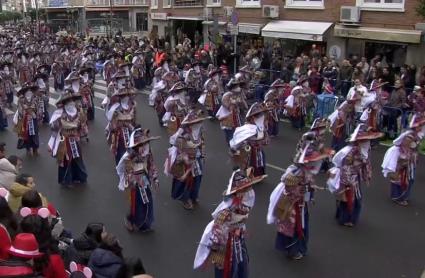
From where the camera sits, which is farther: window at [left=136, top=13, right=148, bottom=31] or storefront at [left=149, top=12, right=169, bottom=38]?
window at [left=136, top=13, right=148, bottom=31]

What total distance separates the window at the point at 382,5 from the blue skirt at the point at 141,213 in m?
13.5

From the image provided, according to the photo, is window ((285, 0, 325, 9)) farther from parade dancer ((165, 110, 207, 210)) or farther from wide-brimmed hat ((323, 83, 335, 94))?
parade dancer ((165, 110, 207, 210))

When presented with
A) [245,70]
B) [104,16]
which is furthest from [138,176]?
[104,16]

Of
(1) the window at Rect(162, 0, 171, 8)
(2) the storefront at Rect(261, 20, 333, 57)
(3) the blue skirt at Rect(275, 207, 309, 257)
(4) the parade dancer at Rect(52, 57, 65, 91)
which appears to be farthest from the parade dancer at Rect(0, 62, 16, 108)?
(1) the window at Rect(162, 0, 171, 8)

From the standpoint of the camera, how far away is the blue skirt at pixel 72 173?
10.9 metres

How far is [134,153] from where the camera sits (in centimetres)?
823

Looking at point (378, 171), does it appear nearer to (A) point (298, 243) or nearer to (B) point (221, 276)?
(A) point (298, 243)

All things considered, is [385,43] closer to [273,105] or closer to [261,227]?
[273,105]

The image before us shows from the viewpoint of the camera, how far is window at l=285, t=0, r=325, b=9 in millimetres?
21753

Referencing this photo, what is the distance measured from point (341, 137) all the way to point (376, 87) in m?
1.78

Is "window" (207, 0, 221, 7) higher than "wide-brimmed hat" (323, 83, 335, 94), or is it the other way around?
"window" (207, 0, 221, 7)

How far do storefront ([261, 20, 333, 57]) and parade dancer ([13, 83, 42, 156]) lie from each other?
469 inches

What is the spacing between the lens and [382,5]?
1912 centimetres

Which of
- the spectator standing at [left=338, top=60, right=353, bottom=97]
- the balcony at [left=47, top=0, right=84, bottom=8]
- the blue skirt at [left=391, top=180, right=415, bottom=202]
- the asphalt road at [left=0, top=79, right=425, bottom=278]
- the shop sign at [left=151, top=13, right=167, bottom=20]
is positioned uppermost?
the balcony at [left=47, top=0, right=84, bottom=8]
